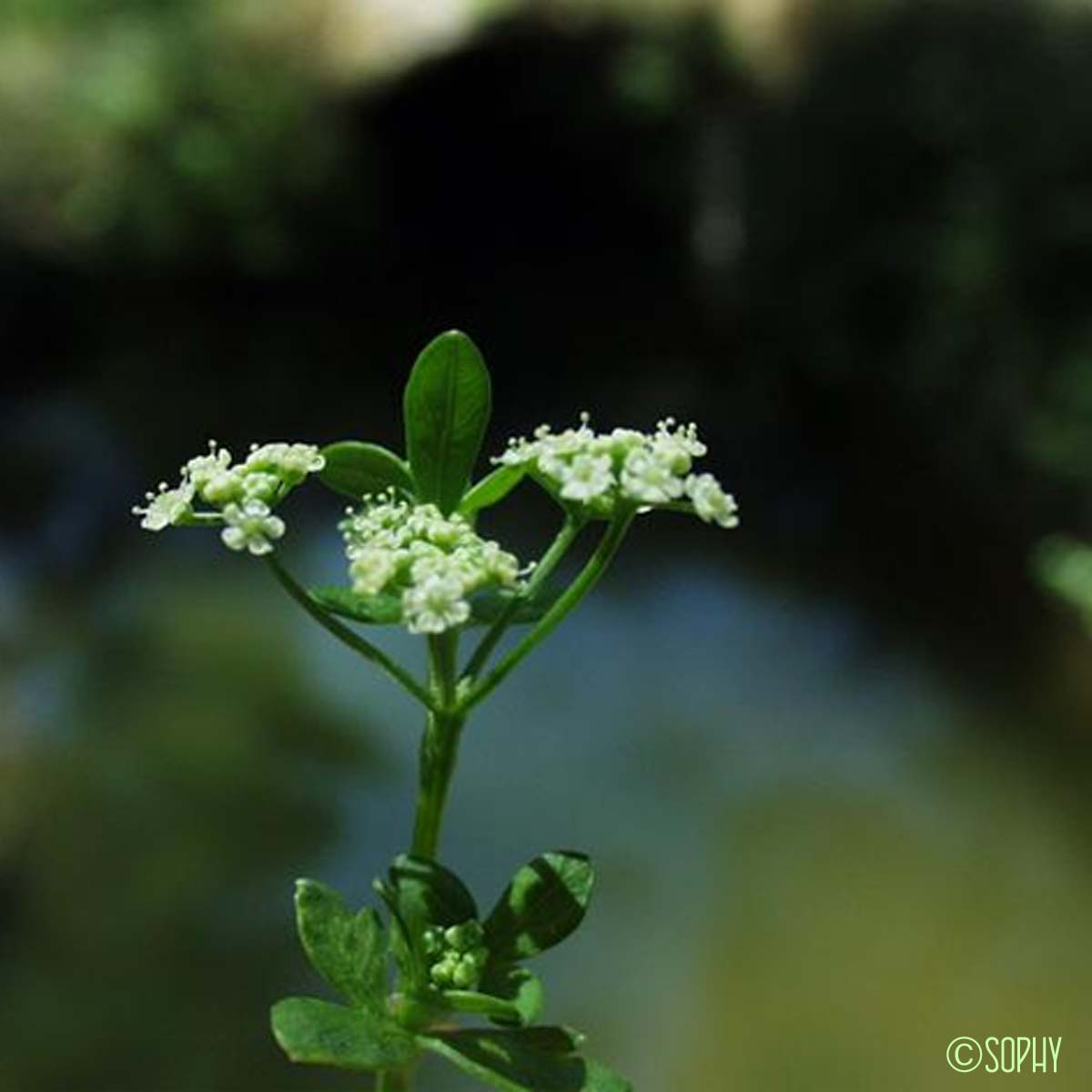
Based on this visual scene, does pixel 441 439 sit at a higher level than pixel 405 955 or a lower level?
higher

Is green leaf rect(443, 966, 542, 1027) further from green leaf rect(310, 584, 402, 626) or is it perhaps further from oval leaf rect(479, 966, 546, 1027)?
green leaf rect(310, 584, 402, 626)

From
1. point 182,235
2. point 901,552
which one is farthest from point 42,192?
point 901,552

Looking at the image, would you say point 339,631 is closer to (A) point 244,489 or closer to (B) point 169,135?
(A) point 244,489

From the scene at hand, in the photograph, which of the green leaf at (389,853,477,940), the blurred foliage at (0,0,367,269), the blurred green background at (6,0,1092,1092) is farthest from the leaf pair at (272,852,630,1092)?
the blurred foliage at (0,0,367,269)


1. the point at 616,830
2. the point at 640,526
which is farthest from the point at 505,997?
the point at 640,526

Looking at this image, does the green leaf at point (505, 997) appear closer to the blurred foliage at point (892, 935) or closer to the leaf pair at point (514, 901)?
the leaf pair at point (514, 901)

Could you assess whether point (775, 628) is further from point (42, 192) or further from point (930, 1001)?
point (42, 192)
